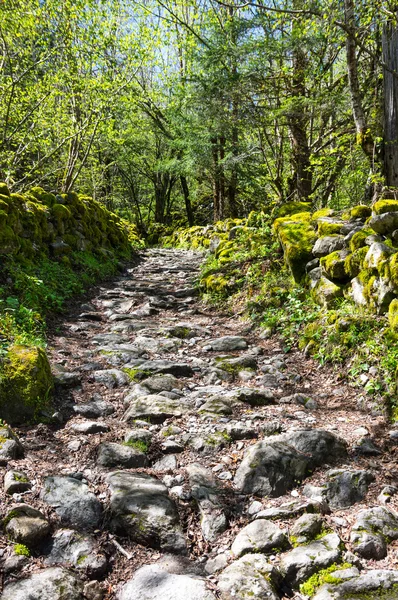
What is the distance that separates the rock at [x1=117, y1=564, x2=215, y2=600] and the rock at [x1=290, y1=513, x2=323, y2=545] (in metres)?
0.66

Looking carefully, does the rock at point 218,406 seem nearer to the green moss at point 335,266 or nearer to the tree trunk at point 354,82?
the green moss at point 335,266

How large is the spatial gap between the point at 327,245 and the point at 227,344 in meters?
2.21

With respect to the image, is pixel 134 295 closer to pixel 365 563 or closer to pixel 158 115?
pixel 365 563

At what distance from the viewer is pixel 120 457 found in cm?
334

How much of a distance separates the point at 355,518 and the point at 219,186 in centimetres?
1709

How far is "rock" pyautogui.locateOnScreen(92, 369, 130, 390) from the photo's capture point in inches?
191

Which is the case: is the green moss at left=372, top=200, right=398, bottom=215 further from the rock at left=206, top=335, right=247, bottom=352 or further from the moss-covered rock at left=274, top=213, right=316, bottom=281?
the rock at left=206, top=335, right=247, bottom=352

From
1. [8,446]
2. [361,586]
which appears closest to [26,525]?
[8,446]

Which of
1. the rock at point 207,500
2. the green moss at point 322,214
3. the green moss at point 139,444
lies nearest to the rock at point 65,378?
the green moss at point 139,444

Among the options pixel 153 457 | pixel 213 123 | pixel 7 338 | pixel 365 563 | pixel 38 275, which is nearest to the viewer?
pixel 365 563

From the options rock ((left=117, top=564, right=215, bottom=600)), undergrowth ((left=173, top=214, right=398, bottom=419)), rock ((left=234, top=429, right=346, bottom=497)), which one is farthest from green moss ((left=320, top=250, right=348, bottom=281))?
rock ((left=117, top=564, right=215, bottom=600))

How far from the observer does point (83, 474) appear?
10.2ft

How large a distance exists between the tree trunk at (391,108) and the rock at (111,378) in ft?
19.2

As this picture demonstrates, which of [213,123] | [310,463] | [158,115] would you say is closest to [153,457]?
[310,463]
